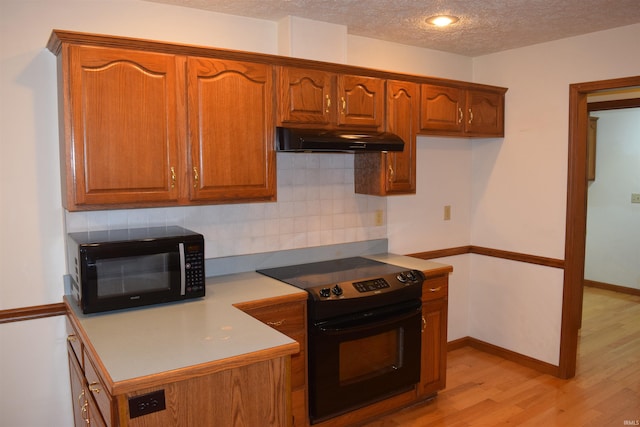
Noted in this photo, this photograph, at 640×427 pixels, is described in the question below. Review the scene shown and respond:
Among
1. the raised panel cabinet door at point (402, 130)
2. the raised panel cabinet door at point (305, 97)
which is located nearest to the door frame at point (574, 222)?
the raised panel cabinet door at point (402, 130)

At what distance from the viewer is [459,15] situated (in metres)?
2.90

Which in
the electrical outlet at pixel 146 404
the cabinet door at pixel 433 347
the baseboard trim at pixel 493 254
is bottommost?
the cabinet door at pixel 433 347

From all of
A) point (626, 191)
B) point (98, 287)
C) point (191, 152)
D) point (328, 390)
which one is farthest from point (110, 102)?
point (626, 191)

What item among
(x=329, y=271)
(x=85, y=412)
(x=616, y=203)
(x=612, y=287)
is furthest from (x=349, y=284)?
(x=612, y=287)

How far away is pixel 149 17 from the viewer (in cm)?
265

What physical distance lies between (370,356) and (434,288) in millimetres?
655

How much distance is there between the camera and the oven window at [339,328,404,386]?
275 centimetres

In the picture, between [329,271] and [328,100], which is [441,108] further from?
[329,271]

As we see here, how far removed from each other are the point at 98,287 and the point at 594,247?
581 cm

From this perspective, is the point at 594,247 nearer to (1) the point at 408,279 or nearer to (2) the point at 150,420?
(1) the point at 408,279

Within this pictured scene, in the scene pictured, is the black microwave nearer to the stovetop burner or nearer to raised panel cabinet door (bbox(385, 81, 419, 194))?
the stovetop burner

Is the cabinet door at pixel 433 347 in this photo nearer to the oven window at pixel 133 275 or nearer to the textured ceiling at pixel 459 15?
the oven window at pixel 133 275

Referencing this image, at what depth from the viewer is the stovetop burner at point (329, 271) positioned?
279 centimetres

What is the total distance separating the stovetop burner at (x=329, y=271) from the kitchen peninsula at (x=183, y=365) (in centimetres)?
35
